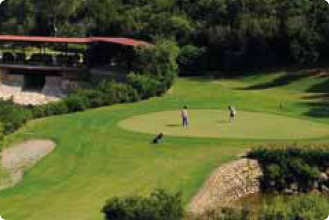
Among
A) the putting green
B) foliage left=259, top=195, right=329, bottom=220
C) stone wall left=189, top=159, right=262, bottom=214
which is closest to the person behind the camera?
foliage left=259, top=195, right=329, bottom=220

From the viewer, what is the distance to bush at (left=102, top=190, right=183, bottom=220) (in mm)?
22438

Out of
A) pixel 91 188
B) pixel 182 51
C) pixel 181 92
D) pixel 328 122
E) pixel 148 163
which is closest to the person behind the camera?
pixel 91 188

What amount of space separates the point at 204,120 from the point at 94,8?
55367mm

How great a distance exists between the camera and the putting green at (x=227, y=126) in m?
40.3

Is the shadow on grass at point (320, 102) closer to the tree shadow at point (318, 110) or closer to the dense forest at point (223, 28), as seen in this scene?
the tree shadow at point (318, 110)

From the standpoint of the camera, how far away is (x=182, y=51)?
74875 mm

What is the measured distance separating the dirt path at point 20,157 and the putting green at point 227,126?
566cm

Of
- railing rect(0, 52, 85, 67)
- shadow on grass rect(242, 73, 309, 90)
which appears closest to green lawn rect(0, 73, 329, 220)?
shadow on grass rect(242, 73, 309, 90)

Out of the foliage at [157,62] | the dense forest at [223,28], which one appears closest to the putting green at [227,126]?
the foliage at [157,62]

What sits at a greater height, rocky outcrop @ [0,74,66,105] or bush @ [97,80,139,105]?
bush @ [97,80,139,105]

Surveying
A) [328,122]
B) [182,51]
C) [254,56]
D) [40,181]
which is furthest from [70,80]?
[40,181]

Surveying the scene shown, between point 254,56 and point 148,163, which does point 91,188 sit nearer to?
point 148,163

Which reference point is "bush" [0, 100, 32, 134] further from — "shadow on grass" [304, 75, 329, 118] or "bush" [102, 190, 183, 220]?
"bush" [102, 190, 183, 220]

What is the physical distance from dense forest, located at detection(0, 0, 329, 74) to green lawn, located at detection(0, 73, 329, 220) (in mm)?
17834
